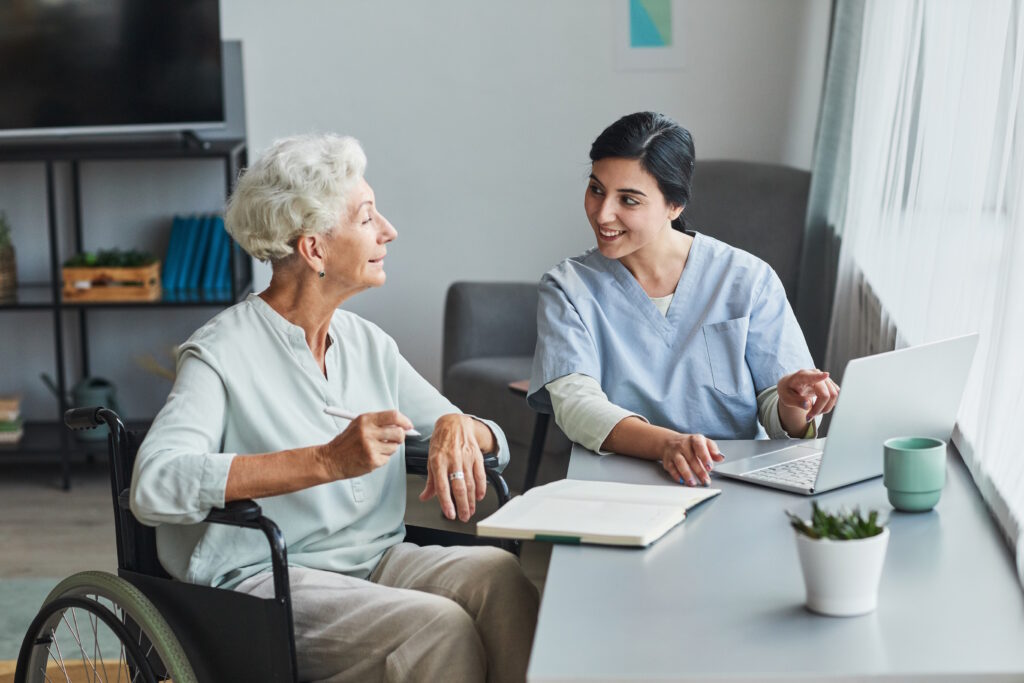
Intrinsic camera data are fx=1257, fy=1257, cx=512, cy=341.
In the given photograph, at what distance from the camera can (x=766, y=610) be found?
4.05 feet

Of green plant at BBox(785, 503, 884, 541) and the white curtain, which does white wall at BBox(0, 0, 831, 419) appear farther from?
green plant at BBox(785, 503, 884, 541)

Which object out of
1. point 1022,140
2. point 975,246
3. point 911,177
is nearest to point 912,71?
point 911,177

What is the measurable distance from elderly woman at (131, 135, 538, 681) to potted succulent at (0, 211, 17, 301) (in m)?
2.43

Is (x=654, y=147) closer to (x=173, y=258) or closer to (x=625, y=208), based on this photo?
(x=625, y=208)

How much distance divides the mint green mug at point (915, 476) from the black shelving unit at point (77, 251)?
8.81 ft

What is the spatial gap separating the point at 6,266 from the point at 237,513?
9.14 feet

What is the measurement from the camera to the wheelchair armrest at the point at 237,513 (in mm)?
1564

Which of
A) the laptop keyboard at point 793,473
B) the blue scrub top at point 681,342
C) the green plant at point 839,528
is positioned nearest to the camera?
the green plant at point 839,528

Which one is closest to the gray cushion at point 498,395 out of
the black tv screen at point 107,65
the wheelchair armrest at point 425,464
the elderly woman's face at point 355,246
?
the black tv screen at point 107,65

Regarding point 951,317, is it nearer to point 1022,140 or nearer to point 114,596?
point 1022,140

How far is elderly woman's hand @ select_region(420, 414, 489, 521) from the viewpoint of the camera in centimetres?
180

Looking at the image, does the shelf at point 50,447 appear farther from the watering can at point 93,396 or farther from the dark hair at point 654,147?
the dark hair at point 654,147

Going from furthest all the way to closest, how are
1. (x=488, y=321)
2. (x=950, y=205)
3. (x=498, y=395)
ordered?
1. (x=488, y=321)
2. (x=498, y=395)
3. (x=950, y=205)

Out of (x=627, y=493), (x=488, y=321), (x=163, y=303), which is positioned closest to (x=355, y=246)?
(x=627, y=493)
